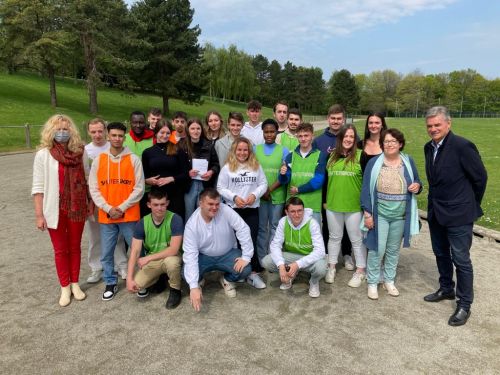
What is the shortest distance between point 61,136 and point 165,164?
119 cm

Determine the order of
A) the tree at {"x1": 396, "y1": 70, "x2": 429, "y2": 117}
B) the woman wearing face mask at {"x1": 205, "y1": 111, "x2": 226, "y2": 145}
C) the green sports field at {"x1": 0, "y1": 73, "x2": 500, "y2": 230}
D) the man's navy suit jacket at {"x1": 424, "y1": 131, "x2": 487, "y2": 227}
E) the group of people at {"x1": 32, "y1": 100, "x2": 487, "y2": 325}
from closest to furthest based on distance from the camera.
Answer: the man's navy suit jacket at {"x1": 424, "y1": 131, "x2": 487, "y2": 227} → the group of people at {"x1": 32, "y1": 100, "x2": 487, "y2": 325} → the woman wearing face mask at {"x1": 205, "y1": 111, "x2": 226, "y2": 145} → the green sports field at {"x1": 0, "y1": 73, "x2": 500, "y2": 230} → the tree at {"x1": 396, "y1": 70, "x2": 429, "y2": 117}

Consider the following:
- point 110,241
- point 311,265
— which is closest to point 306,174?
point 311,265

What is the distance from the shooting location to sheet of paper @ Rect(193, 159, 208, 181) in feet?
Answer: 15.9

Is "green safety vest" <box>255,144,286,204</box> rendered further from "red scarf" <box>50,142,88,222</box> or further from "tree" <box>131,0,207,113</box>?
"tree" <box>131,0,207,113</box>

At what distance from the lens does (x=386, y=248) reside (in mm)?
4418

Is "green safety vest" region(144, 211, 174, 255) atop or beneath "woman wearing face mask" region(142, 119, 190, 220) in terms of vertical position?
beneath

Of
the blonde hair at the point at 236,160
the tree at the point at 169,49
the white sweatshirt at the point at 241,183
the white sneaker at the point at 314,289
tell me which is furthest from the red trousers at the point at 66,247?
the tree at the point at 169,49

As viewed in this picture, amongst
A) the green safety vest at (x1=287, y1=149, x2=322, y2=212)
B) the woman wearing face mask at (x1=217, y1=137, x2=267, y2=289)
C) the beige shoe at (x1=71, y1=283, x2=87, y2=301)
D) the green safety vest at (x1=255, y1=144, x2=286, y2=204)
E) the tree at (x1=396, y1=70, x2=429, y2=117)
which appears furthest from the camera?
the tree at (x1=396, y1=70, x2=429, y2=117)

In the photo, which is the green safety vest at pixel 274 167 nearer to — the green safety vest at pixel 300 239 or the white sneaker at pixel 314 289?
the green safety vest at pixel 300 239

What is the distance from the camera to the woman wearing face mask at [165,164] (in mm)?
4617

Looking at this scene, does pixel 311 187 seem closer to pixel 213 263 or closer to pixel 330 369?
pixel 213 263

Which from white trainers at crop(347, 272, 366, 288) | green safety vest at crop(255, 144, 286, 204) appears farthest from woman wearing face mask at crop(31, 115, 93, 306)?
white trainers at crop(347, 272, 366, 288)

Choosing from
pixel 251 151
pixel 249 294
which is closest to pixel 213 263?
pixel 249 294

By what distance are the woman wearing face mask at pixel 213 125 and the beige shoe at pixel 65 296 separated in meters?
2.54
